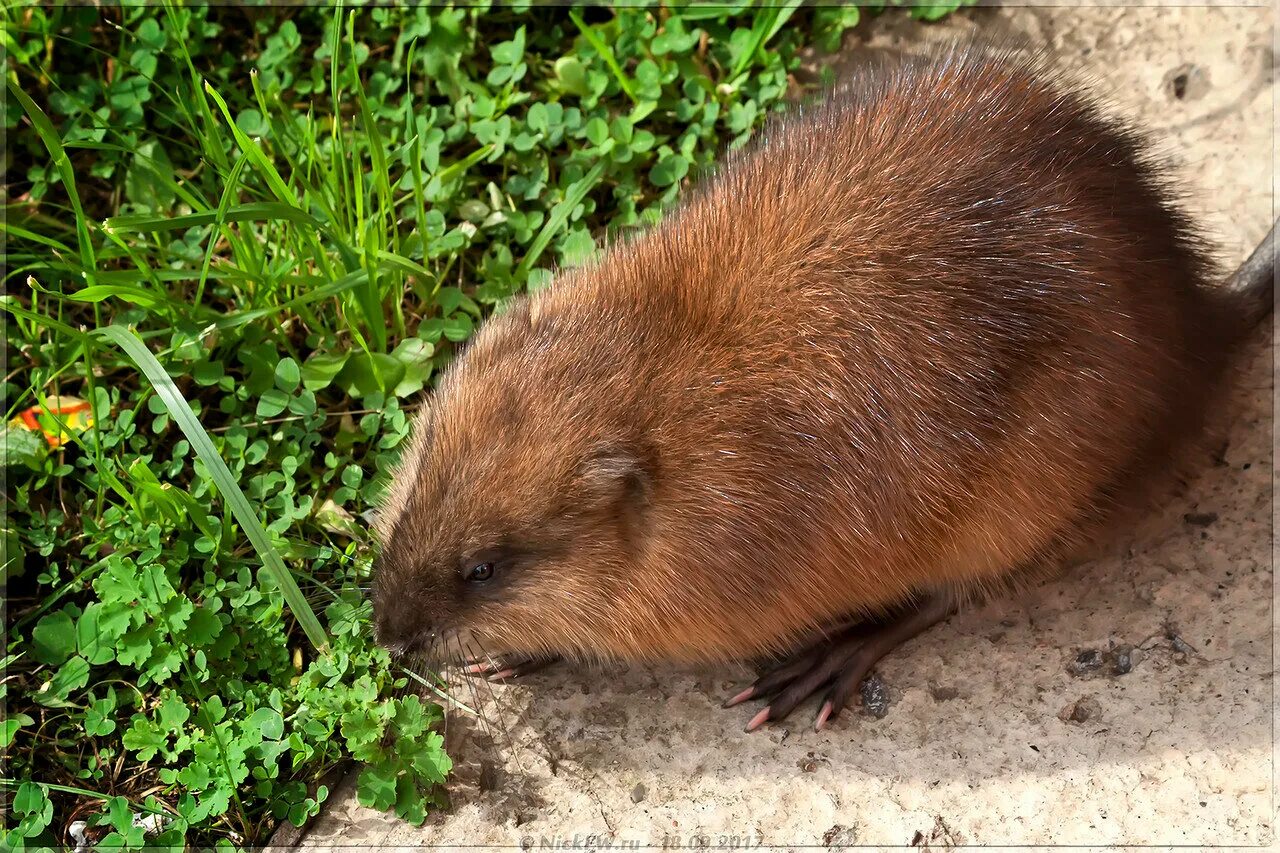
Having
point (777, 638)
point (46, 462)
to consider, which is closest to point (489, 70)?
point (46, 462)

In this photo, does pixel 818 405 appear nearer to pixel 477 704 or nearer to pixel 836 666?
pixel 836 666

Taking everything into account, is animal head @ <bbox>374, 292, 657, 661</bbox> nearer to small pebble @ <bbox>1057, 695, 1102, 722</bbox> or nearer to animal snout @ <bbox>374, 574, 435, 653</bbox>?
animal snout @ <bbox>374, 574, 435, 653</bbox>

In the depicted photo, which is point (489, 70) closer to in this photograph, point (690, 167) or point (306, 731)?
point (690, 167)

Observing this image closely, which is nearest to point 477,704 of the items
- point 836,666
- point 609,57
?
point 836,666

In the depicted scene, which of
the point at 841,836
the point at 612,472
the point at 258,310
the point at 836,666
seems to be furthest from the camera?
the point at 258,310

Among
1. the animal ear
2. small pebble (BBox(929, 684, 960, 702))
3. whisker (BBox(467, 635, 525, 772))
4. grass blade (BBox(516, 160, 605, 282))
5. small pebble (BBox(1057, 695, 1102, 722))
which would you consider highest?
grass blade (BBox(516, 160, 605, 282))

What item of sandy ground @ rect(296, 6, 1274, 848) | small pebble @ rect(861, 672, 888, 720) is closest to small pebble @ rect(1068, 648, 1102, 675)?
sandy ground @ rect(296, 6, 1274, 848)
